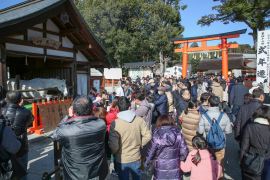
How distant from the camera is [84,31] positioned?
34.6 feet

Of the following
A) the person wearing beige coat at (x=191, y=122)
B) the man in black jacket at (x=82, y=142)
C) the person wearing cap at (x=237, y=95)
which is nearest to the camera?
the man in black jacket at (x=82, y=142)

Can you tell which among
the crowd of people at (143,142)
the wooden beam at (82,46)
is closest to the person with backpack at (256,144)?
the crowd of people at (143,142)

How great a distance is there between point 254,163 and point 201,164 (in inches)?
29.7

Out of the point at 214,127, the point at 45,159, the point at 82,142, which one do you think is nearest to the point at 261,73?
the point at 214,127

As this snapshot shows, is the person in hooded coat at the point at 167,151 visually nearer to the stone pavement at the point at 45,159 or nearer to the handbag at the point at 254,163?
the handbag at the point at 254,163

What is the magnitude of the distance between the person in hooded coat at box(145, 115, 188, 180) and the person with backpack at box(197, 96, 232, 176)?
94cm

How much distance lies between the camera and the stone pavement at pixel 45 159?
5.42 metres

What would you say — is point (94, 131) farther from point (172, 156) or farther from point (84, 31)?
point (84, 31)

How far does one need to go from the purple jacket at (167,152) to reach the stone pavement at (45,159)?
6.38 ft

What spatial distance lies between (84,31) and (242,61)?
2808 cm

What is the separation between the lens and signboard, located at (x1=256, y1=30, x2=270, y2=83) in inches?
504

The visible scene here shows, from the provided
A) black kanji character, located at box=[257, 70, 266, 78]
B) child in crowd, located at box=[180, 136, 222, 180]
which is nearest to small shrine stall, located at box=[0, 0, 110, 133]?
child in crowd, located at box=[180, 136, 222, 180]

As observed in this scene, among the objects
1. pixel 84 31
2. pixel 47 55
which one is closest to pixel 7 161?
pixel 47 55

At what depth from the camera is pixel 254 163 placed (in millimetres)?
3705
